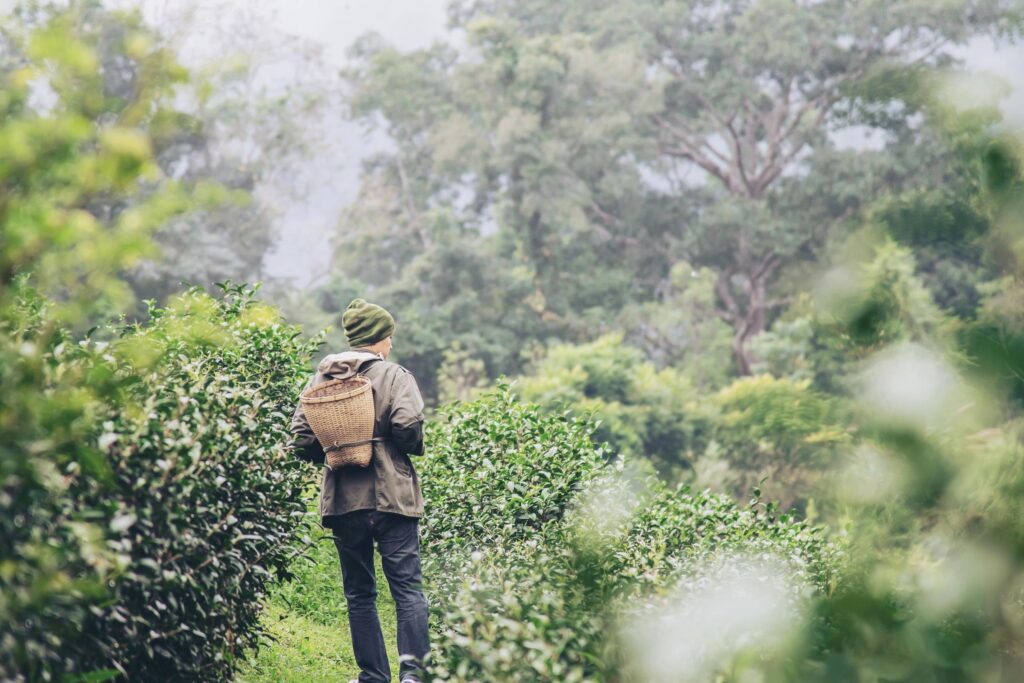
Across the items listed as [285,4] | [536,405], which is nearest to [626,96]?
[285,4]

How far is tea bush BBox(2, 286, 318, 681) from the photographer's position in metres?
2.46

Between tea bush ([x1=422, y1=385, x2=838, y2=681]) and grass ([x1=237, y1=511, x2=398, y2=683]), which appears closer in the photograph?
tea bush ([x1=422, y1=385, x2=838, y2=681])

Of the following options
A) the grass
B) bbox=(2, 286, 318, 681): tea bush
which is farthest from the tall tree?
bbox=(2, 286, 318, 681): tea bush

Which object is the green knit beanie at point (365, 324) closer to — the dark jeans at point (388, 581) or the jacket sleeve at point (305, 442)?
the jacket sleeve at point (305, 442)

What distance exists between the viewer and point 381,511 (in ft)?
13.8

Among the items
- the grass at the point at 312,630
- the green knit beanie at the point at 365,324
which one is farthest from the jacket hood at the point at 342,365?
the grass at the point at 312,630

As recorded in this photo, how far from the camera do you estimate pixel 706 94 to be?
33781 millimetres

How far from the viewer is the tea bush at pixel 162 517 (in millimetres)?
2455

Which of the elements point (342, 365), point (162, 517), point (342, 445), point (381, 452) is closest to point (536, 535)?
point (381, 452)

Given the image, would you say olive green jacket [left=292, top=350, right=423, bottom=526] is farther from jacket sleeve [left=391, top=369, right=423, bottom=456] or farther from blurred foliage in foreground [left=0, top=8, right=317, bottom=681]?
blurred foliage in foreground [left=0, top=8, right=317, bottom=681]

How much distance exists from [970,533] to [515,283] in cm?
2926

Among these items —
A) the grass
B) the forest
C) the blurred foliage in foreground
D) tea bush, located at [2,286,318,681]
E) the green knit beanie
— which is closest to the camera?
the forest

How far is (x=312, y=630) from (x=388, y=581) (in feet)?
9.09

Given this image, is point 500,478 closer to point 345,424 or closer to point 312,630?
point 345,424
